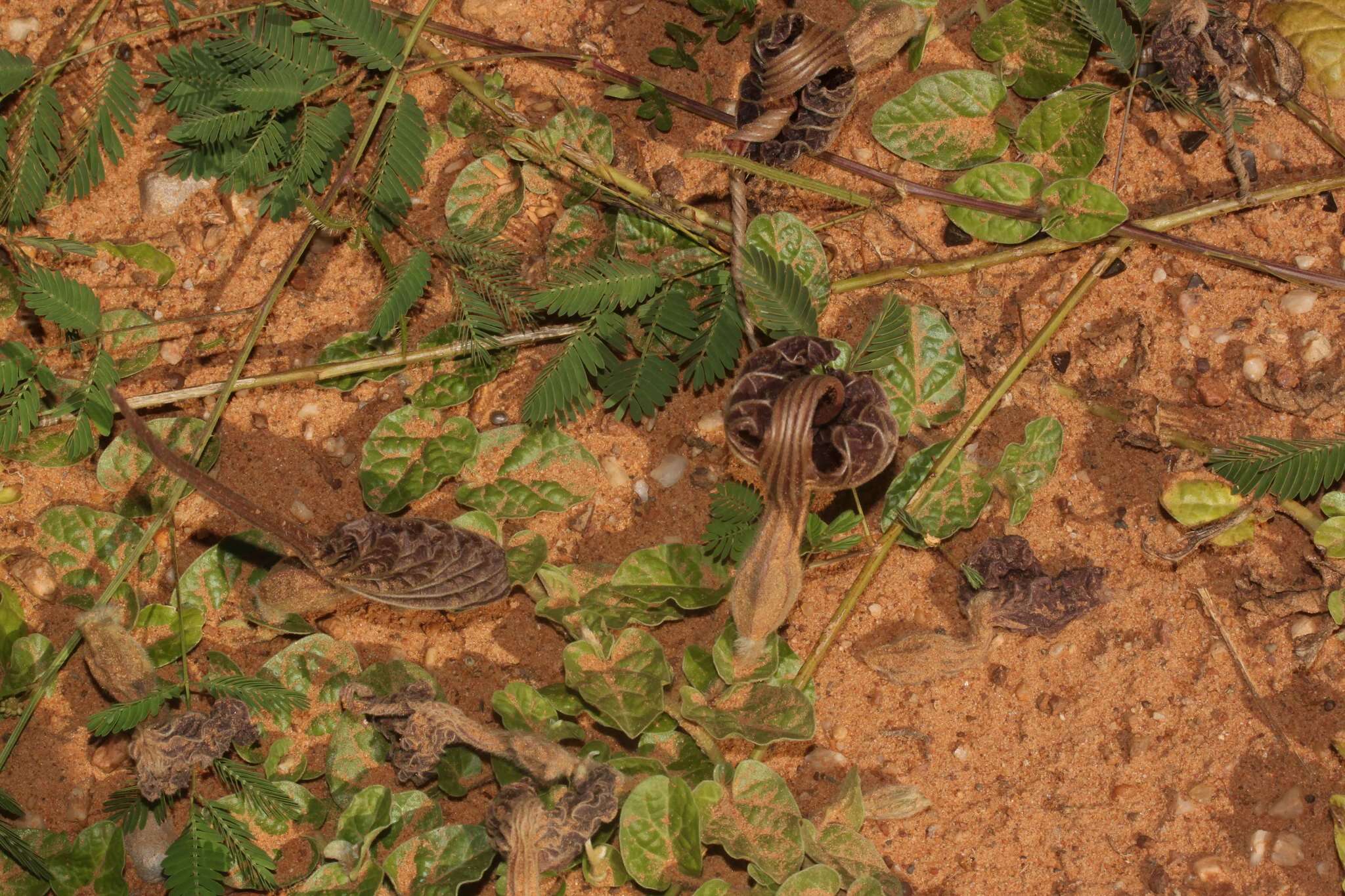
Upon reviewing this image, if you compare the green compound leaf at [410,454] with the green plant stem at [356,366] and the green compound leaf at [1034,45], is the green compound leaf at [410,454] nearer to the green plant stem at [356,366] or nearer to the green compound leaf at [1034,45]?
the green plant stem at [356,366]

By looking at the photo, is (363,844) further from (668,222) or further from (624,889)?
(668,222)

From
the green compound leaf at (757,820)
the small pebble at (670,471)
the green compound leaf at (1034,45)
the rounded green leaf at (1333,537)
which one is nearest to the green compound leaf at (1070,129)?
the green compound leaf at (1034,45)

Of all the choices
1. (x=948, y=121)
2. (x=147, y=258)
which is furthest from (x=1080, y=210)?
(x=147, y=258)

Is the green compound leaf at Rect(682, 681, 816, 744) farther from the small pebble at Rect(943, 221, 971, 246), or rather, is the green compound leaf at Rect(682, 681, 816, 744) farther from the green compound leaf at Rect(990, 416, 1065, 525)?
the small pebble at Rect(943, 221, 971, 246)

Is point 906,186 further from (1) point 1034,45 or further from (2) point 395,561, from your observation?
(2) point 395,561

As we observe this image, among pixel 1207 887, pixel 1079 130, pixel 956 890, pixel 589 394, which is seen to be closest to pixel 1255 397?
pixel 1079 130
